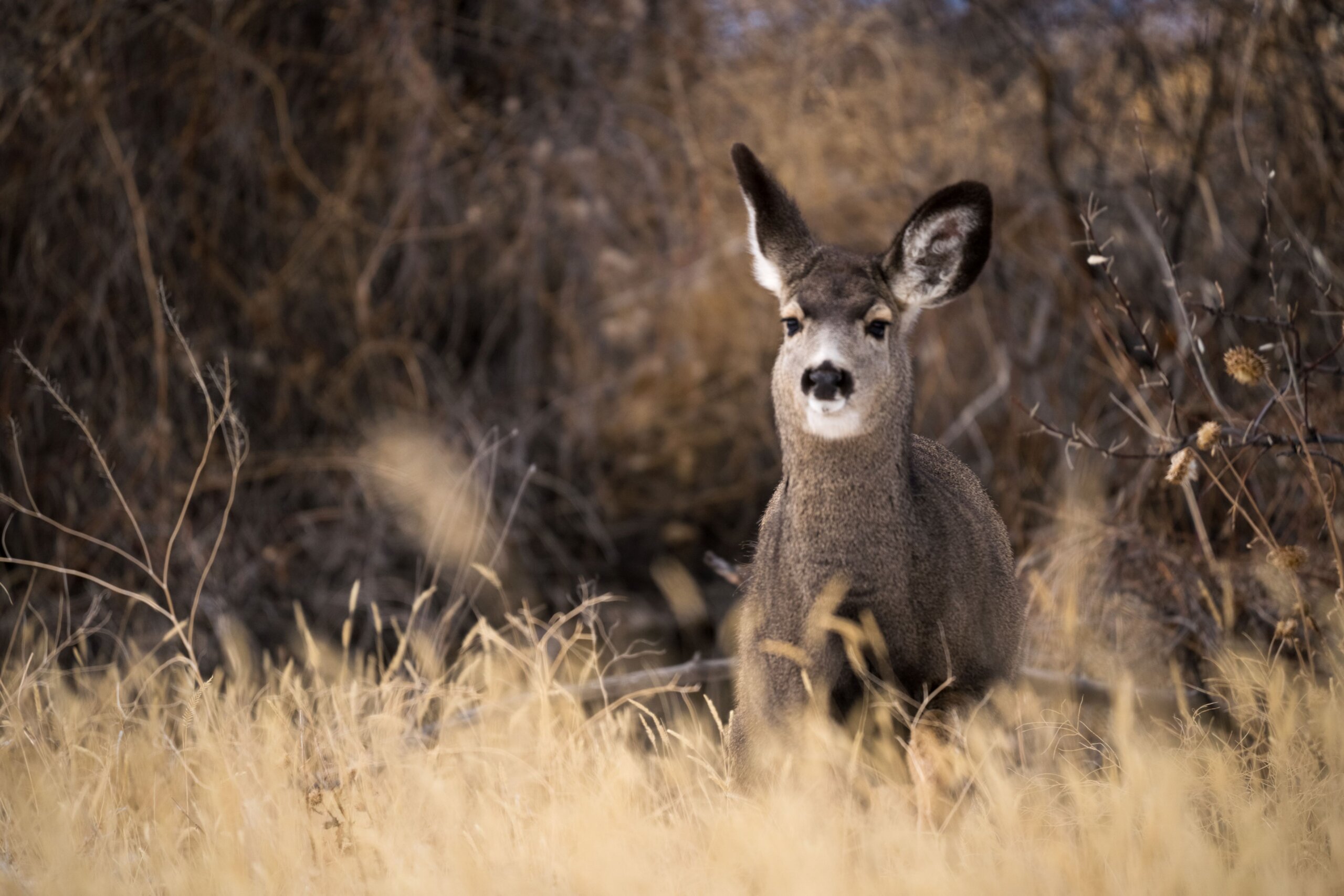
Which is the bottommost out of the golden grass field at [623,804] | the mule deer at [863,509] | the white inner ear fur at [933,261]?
the golden grass field at [623,804]

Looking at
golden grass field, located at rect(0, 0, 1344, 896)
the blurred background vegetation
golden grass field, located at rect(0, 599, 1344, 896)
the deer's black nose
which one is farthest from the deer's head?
the blurred background vegetation

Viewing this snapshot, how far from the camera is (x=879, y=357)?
374 centimetres

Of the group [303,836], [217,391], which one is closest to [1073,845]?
[303,836]

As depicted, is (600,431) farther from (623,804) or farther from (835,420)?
(623,804)

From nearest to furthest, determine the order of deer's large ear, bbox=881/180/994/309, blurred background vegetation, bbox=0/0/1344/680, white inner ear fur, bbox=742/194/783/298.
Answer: deer's large ear, bbox=881/180/994/309 < white inner ear fur, bbox=742/194/783/298 < blurred background vegetation, bbox=0/0/1344/680

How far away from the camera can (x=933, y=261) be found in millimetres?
3912

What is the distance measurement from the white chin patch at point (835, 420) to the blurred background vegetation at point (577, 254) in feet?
7.28

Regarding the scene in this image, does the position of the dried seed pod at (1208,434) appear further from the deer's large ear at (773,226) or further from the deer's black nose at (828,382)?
the deer's large ear at (773,226)

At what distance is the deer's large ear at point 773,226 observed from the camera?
3926mm

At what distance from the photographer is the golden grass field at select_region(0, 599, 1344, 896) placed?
2947 millimetres

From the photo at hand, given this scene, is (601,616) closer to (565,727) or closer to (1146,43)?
(565,727)

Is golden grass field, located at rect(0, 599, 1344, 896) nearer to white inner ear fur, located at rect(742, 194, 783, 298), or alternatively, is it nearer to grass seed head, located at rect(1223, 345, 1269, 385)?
grass seed head, located at rect(1223, 345, 1269, 385)

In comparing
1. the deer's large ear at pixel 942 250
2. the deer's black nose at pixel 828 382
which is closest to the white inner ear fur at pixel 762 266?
the deer's large ear at pixel 942 250

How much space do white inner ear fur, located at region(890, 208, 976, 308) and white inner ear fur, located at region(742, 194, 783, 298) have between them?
359 mm
